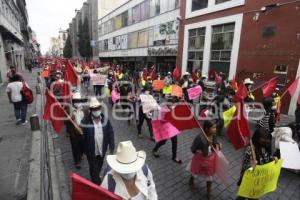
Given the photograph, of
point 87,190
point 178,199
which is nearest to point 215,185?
point 178,199

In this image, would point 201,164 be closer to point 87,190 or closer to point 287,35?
point 87,190

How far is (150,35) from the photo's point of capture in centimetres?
2270

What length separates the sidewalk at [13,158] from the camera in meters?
4.00

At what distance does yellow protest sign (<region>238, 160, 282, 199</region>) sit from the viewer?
9.36ft

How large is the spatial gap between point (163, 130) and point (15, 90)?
538 centimetres

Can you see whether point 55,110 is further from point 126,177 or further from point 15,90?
point 15,90

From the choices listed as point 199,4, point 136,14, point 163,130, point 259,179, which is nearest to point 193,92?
point 163,130

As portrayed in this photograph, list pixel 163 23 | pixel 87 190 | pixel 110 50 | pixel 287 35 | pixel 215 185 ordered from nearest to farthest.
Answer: pixel 87 190, pixel 215 185, pixel 287 35, pixel 163 23, pixel 110 50

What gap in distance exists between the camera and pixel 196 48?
15453 millimetres

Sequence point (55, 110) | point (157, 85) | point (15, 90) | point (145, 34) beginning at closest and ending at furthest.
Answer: point (55, 110), point (15, 90), point (157, 85), point (145, 34)

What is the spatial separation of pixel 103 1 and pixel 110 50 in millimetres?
12563

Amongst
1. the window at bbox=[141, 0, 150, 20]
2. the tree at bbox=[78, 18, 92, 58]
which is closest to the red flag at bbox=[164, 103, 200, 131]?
the window at bbox=[141, 0, 150, 20]

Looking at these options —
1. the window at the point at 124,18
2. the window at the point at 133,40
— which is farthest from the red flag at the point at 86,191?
the window at the point at 124,18

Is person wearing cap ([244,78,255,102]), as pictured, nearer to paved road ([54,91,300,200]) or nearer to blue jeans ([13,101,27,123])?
paved road ([54,91,300,200])
